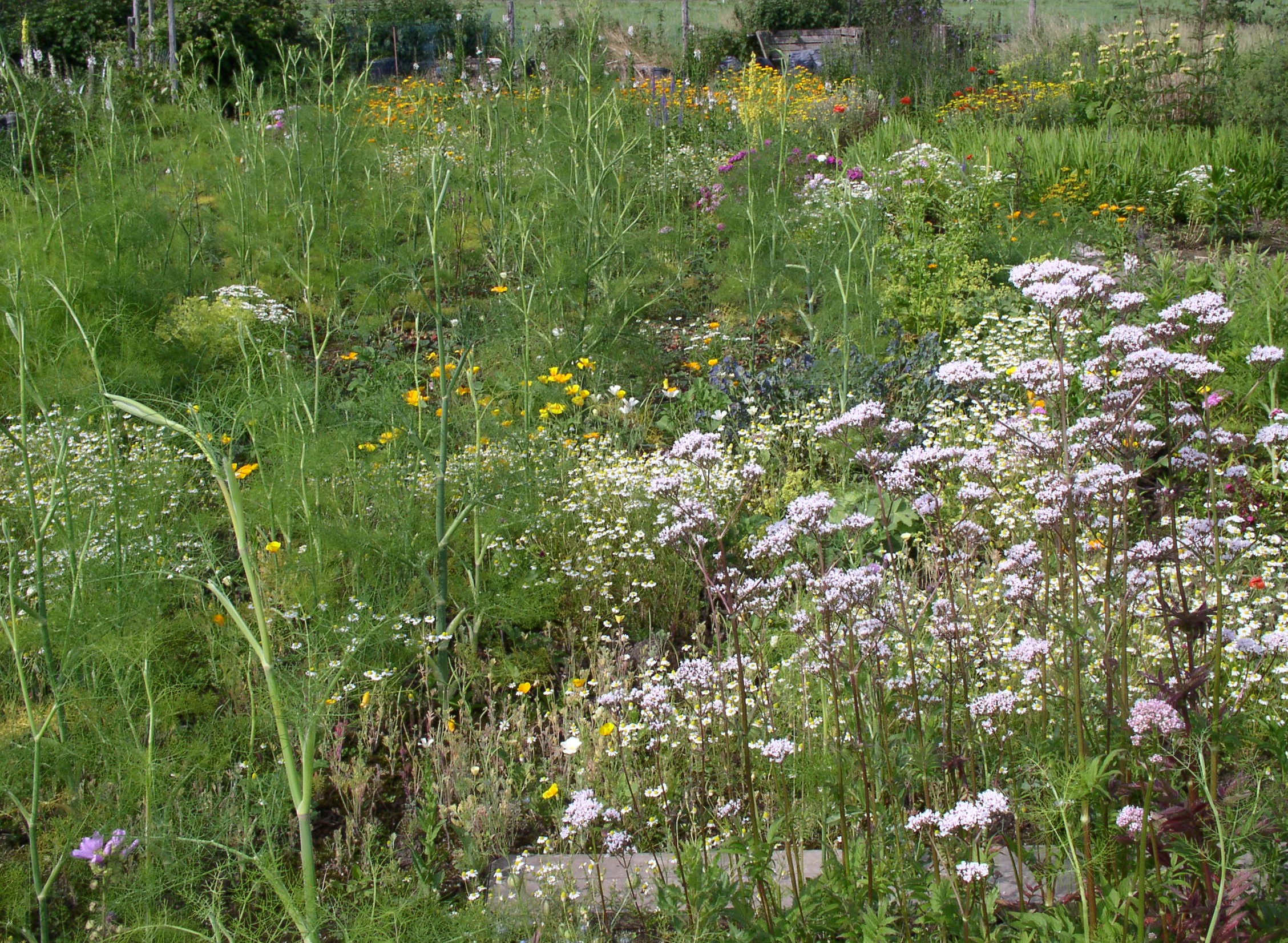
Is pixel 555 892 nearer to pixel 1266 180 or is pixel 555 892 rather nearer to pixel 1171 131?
pixel 1266 180

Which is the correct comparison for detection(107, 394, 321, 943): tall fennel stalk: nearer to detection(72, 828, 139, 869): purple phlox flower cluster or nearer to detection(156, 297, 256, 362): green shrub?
detection(72, 828, 139, 869): purple phlox flower cluster

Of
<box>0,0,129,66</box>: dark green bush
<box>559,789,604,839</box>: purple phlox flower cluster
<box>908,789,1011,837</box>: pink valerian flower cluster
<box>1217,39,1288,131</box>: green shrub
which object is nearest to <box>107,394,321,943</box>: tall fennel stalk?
<box>559,789,604,839</box>: purple phlox flower cluster

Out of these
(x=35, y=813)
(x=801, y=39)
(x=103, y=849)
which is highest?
(x=801, y=39)

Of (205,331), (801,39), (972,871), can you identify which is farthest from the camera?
(801,39)

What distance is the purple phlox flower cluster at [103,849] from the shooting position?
204 centimetres

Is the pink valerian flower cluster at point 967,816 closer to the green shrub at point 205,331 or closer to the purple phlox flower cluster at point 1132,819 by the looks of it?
the purple phlox flower cluster at point 1132,819

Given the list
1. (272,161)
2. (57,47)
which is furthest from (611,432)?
(57,47)

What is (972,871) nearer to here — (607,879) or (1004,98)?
(607,879)

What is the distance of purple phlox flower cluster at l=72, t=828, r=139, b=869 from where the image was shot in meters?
2.04

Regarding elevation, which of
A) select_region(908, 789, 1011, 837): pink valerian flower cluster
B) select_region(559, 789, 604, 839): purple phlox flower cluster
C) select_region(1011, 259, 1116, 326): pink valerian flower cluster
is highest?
select_region(1011, 259, 1116, 326): pink valerian flower cluster

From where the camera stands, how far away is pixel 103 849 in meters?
2.13

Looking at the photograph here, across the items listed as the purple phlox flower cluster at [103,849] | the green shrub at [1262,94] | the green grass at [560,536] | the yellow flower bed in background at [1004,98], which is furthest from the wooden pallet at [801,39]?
the purple phlox flower cluster at [103,849]

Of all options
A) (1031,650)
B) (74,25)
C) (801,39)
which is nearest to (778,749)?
(1031,650)

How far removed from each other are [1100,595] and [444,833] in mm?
1720
